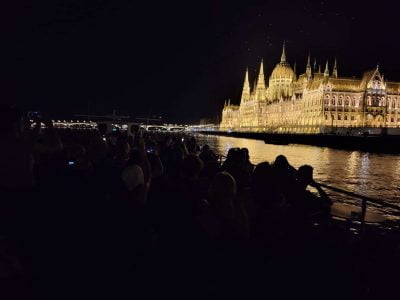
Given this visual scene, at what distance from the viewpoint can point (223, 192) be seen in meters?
4.71

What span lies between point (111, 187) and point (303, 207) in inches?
121

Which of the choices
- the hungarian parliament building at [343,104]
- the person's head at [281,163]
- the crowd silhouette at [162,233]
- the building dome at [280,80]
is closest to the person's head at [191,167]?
the crowd silhouette at [162,233]

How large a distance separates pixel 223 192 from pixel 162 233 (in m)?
1.87

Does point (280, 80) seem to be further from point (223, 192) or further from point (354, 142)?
point (223, 192)

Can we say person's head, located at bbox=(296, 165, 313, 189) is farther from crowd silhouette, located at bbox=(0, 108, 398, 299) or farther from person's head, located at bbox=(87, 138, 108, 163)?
person's head, located at bbox=(87, 138, 108, 163)

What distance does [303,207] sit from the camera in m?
6.16

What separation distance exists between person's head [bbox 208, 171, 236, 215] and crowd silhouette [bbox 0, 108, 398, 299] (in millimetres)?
14

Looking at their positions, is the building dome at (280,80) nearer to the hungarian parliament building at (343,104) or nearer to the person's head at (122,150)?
the hungarian parliament building at (343,104)

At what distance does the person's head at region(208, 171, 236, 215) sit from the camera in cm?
464

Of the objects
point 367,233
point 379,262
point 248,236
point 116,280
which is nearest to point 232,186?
point 248,236

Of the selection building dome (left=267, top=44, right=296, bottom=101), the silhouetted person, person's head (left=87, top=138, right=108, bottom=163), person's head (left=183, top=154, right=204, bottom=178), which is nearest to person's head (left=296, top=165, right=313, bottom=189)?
the silhouetted person

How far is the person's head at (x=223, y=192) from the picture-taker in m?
4.64

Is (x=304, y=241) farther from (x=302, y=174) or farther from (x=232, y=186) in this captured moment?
(x=232, y=186)

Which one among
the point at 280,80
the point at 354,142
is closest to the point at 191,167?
the point at 354,142
